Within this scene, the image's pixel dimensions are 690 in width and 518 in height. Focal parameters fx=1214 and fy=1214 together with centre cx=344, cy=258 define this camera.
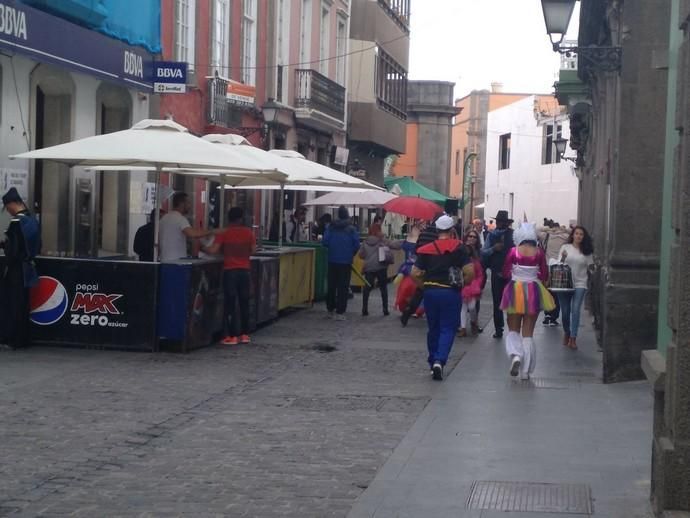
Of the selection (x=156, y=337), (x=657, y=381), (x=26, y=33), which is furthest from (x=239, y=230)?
(x=657, y=381)

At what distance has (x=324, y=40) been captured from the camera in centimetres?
3438

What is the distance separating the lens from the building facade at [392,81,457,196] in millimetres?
59781

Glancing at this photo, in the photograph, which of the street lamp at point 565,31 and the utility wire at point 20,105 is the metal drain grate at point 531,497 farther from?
the utility wire at point 20,105

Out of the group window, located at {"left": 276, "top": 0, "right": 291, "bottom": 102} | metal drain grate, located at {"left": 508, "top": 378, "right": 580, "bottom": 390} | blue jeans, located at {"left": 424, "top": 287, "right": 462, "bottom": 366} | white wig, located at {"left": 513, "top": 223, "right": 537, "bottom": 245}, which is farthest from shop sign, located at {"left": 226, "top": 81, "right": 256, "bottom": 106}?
metal drain grate, located at {"left": 508, "top": 378, "right": 580, "bottom": 390}

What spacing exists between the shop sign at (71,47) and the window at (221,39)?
4.04 meters

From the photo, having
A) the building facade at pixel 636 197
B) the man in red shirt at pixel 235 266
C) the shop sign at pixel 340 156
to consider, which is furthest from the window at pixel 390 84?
the building facade at pixel 636 197

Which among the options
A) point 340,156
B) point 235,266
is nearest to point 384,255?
point 235,266

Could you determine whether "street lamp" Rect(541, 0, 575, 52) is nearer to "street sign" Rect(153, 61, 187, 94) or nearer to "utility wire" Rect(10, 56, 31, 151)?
"utility wire" Rect(10, 56, 31, 151)

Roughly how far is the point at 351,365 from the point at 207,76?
38.6ft

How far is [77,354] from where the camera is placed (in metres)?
13.6

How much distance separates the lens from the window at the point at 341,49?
36.1 meters

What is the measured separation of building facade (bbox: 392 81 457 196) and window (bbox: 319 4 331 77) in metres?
24.8

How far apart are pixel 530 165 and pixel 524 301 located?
41305 mm

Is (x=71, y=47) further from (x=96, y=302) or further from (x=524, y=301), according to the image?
(x=524, y=301)
